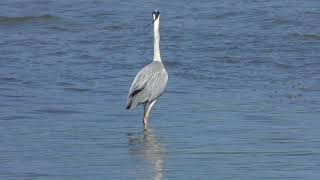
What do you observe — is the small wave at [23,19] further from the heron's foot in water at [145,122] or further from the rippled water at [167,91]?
the heron's foot in water at [145,122]

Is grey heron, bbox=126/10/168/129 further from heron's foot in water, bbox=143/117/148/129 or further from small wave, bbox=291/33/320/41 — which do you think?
small wave, bbox=291/33/320/41

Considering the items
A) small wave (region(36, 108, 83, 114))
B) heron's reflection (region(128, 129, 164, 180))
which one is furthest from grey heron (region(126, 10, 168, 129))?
heron's reflection (region(128, 129, 164, 180))

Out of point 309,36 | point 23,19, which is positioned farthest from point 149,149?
point 23,19

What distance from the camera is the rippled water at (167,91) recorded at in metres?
9.67

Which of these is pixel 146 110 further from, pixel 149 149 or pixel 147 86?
pixel 149 149

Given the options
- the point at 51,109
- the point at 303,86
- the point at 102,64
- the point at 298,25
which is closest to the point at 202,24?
the point at 298,25

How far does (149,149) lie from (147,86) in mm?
1973

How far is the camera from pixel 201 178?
29.4 ft

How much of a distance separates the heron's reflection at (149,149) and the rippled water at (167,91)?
0.8 inches

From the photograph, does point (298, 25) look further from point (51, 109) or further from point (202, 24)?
point (51, 109)

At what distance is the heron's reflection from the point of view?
948 centimetres

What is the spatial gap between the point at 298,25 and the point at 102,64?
15.7 ft

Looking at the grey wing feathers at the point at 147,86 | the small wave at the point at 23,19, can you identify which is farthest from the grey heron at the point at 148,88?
the small wave at the point at 23,19

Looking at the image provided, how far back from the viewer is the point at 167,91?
1389 cm
